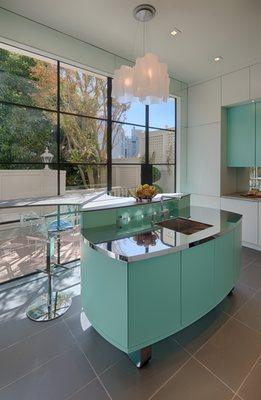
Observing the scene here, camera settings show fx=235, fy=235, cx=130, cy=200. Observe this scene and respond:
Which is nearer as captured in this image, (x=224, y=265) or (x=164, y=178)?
(x=224, y=265)

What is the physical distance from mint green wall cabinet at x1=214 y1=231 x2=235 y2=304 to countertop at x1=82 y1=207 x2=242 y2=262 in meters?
0.12

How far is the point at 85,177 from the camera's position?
446cm

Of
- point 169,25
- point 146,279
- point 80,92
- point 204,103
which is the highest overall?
point 80,92

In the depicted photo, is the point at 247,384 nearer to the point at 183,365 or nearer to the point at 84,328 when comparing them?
the point at 183,365

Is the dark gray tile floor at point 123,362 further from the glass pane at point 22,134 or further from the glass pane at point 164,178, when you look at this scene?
the glass pane at point 22,134

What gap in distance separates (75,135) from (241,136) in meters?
3.30

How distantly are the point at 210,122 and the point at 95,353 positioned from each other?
423 centimetres

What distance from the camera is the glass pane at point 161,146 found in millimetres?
4617

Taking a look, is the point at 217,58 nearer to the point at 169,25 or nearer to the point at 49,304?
the point at 169,25


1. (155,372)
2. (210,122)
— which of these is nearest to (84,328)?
(155,372)

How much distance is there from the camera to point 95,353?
5.81 ft

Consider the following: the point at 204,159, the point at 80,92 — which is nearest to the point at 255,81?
the point at 204,159

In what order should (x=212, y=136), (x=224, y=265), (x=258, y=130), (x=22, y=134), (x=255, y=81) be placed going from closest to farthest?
1. (x=224, y=265)
2. (x=255, y=81)
3. (x=258, y=130)
4. (x=212, y=136)
5. (x=22, y=134)

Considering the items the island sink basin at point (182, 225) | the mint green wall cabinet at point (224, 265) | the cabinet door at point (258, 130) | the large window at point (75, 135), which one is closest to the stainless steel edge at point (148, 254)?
the mint green wall cabinet at point (224, 265)
